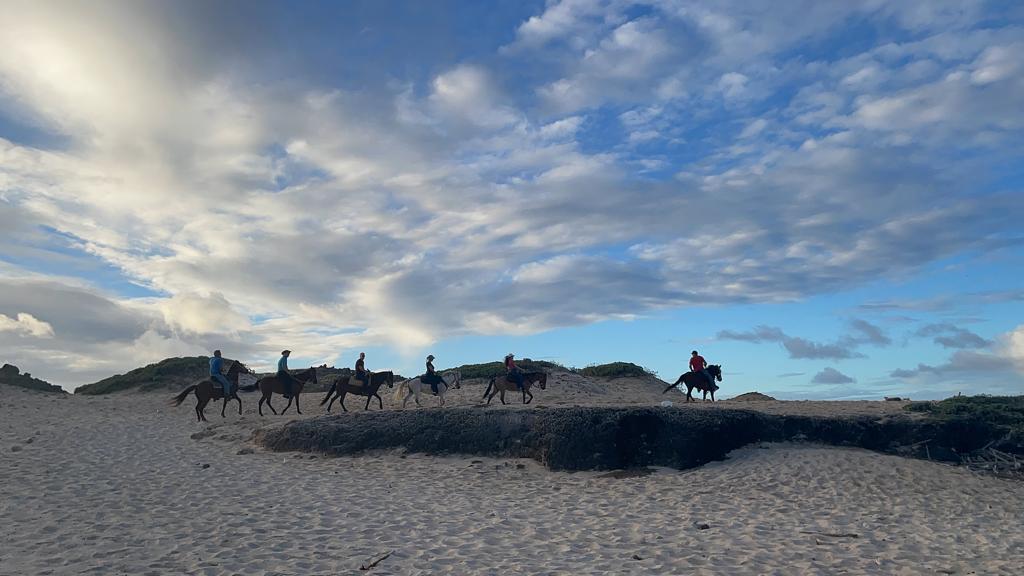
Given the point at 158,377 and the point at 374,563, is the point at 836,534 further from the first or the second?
the point at 158,377

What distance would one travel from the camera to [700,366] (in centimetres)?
2583

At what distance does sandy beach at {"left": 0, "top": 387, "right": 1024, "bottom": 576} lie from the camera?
9.65m

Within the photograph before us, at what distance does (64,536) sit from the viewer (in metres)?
10.1

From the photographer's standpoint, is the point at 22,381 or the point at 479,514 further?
the point at 22,381

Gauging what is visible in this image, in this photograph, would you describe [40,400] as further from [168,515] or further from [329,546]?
[329,546]

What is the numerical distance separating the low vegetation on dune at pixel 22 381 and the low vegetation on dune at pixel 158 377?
182 centimetres

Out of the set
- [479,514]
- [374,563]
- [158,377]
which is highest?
[158,377]

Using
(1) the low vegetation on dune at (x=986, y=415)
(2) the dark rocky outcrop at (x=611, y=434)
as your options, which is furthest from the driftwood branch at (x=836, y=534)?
(1) the low vegetation on dune at (x=986, y=415)

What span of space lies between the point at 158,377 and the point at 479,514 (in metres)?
30.8

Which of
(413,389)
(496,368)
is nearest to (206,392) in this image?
(413,389)

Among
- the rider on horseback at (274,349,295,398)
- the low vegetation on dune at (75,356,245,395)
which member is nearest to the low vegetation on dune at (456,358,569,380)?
the rider on horseback at (274,349,295,398)

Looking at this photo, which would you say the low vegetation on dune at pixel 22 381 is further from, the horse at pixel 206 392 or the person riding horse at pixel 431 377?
the person riding horse at pixel 431 377

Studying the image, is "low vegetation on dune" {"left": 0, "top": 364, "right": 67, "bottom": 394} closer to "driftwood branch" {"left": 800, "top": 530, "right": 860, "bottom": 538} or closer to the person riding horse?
the person riding horse

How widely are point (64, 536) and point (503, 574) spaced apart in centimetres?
658
